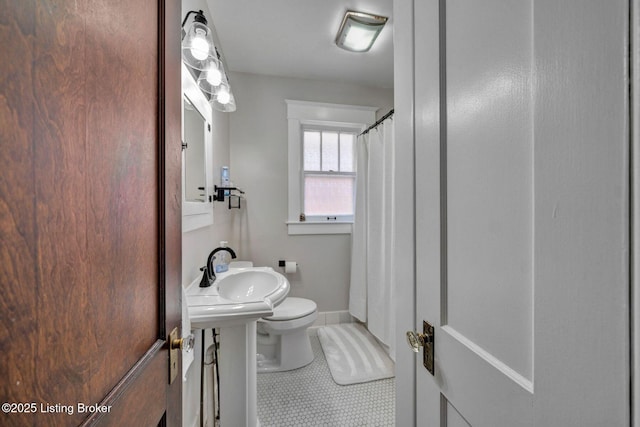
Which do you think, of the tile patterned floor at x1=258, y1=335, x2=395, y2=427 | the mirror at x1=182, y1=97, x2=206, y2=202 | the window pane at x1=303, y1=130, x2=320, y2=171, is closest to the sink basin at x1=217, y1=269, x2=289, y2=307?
the mirror at x1=182, y1=97, x2=206, y2=202

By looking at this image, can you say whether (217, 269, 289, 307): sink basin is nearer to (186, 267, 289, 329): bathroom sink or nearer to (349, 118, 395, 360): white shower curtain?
(186, 267, 289, 329): bathroom sink

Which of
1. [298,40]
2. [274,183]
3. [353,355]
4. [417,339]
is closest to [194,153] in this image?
[274,183]

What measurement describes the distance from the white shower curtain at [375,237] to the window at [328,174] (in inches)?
7.9

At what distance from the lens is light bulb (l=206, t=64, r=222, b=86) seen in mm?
1336

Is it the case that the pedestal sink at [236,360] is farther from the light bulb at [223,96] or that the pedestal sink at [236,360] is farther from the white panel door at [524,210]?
the light bulb at [223,96]

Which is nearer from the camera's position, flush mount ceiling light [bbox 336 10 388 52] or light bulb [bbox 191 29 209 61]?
light bulb [bbox 191 29 209 61]

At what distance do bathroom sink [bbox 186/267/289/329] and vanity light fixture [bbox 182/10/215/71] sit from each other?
1120 mm

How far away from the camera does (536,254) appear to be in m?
0.38

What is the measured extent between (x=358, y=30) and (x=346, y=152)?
3.51 feet

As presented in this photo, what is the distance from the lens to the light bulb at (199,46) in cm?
116

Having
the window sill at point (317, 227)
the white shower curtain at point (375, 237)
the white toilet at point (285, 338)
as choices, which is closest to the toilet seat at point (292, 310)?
the white toilet at point (285, 338)

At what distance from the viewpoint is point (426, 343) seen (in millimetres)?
642

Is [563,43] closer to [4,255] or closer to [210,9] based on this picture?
[4,255]

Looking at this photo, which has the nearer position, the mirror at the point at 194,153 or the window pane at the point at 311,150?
the mirror at the point at 194,153
